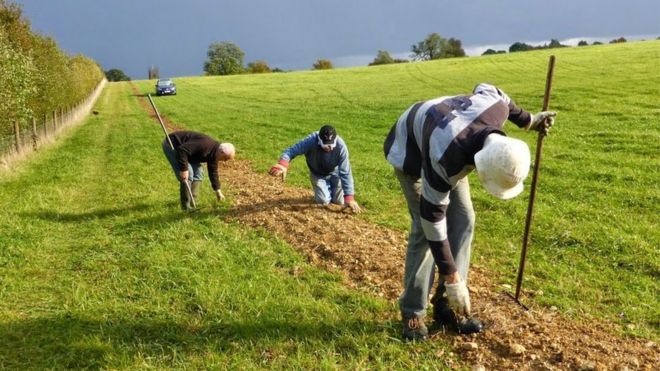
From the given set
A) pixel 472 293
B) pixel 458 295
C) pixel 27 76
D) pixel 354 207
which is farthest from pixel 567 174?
pixel 27 76

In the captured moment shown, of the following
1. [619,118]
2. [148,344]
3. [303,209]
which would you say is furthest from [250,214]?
[619,118]

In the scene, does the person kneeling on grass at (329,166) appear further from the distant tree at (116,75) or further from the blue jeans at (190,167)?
the distant tree at (116,75)

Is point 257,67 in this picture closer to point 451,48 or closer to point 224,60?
point 224,60

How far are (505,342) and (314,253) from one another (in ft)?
8.82

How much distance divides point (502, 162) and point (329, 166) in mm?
5335

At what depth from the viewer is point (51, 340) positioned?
4484 millimetres

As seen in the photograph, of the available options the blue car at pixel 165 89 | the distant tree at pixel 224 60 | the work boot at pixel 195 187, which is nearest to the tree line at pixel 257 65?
the distant tree at pixel 224 60

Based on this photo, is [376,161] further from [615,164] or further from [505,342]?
[505,342]

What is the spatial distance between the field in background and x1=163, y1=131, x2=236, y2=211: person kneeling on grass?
2.37 m

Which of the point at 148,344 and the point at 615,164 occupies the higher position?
the point at 615,164

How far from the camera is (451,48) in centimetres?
10000

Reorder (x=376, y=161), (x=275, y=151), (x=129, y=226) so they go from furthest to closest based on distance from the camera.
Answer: (x=275, y=151)
(x=376, y=161)
(x=129, y=226)

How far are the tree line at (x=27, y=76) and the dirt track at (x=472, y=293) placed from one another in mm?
7900

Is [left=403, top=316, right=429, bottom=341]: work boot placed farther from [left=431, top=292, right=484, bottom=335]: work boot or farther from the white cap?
the white cap
